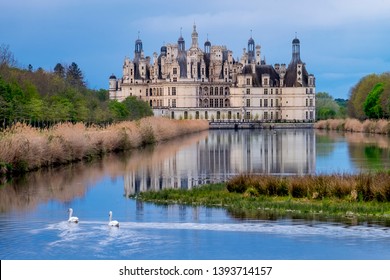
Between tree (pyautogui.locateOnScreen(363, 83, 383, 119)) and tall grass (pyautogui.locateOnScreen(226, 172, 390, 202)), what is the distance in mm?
59829

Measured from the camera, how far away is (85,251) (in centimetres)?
1538

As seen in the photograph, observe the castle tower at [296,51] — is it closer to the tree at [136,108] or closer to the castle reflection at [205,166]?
the tree at [136,108]

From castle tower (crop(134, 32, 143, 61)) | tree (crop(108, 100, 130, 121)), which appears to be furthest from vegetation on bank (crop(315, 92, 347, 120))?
tree (crop(108, 100, 130, 121))

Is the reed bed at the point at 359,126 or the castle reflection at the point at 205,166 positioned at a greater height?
the reed bed at the point at 359,126

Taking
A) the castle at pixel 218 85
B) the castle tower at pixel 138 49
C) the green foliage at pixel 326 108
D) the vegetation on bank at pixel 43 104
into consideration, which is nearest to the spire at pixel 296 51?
the castle at pixel 218 85

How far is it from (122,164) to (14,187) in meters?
10.3

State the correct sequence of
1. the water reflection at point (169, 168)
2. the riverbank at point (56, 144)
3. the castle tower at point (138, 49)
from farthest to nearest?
1. the castle tower at point (138, 49)
2. the riverbank at point (56, 144)
3. the water reflection at point (169, 168)

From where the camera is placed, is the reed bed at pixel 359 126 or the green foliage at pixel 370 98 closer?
the reed bed at pixel 359 126

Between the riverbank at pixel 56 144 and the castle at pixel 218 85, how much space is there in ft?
219

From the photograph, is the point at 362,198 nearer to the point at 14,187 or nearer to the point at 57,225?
the point at 57,225

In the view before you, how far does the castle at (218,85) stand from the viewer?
119m

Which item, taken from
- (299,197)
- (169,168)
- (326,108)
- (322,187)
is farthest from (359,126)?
(326,108)

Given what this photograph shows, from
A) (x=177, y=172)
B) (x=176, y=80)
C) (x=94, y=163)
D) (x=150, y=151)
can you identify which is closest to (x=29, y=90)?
(x=150, y=151)

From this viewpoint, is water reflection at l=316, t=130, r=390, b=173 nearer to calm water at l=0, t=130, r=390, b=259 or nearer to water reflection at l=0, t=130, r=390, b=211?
water reflection at l=0, t=130, r=390, b=211
